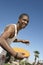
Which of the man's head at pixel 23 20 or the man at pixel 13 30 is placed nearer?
the man at pixel 13 30

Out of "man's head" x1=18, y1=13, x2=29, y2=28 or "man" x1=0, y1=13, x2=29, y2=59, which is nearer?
"man" x1=0, y1=13, x2=29, y2=59

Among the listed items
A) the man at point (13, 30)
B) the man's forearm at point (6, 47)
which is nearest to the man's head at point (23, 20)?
the man at point (13, 30)

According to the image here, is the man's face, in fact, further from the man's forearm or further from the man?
the man's forearm

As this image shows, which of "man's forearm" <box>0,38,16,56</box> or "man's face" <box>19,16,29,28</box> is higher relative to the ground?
"man's face" <box>19,16,29,28</box>

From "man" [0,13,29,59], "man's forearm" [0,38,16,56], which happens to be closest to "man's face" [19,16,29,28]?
"man" [0,13,29,59]

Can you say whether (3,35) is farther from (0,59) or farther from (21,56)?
(0,59)

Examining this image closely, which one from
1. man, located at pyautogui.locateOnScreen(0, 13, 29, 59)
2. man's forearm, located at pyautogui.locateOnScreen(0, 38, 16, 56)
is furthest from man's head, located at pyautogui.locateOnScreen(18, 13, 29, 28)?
man's forearm, located at pyautogui.locateOnScreen(0, 38, 16, 56)

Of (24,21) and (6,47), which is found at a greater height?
(24,21)

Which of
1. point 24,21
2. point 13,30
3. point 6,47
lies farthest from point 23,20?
point 6,47

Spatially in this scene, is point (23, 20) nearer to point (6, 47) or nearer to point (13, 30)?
point (13, 30)

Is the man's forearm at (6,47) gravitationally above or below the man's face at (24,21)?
below

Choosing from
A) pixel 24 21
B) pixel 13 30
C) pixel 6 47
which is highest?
pixel 24 21

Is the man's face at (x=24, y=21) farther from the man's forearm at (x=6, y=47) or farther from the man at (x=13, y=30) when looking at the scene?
the man's forearm at (x=6, y=47)

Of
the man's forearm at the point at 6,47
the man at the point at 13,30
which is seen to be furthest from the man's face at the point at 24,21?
the man's forearm at the point at 6,47
